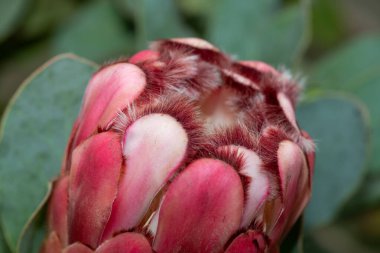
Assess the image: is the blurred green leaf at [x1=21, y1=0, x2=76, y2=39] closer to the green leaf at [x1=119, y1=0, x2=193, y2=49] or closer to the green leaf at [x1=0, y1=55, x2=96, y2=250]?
the green leaf at [x1=119, y1=0, x2=193, y2=49]

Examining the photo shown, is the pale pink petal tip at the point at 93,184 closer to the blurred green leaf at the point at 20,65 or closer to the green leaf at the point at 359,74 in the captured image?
the green leaf at the point at 359,74

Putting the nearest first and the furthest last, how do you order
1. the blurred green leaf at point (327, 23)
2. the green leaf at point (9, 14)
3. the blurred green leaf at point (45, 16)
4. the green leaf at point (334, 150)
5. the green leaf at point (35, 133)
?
the green leaf at point (35, 133) < the green leaf at point (334, 150) < the green leaf at point (9, 14) < the blurred green leaf at point (45, 16) < the blurred green leaf at point (327, 23)

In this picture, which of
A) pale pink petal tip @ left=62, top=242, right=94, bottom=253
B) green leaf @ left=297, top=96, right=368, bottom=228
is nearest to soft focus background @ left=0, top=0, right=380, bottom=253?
green leaf @ left=297, top=96, right=368, bottom=228

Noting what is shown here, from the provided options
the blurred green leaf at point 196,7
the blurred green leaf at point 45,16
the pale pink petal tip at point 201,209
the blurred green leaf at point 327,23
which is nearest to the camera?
the pale pink petal tip at point 201,209

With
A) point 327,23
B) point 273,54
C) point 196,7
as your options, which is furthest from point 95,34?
point 327,23

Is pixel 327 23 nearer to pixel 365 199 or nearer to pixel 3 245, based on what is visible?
pixel 365 199

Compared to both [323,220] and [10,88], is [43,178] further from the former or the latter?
[10,88]

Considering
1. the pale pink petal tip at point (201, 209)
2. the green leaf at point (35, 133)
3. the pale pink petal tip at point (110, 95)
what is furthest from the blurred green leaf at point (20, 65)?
the pale pink petal tip at point (201, 209)
